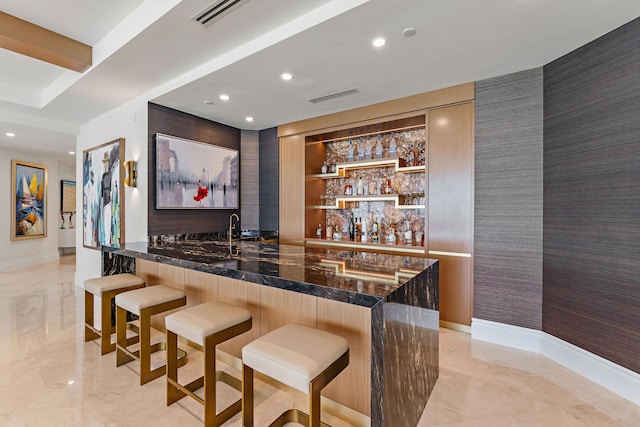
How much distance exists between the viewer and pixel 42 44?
2.72 m

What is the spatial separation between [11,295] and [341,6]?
5.84 meters

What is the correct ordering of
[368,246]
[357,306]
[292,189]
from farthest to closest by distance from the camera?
[292,189], [368,246], [357,306]

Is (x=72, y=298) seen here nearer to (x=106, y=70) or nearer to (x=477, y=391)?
(x=106, y=70)

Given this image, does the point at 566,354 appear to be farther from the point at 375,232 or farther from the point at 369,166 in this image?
the point at 369,166

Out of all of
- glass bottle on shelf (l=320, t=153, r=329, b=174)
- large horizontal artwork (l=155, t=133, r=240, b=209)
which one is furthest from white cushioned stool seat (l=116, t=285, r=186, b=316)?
glass bottle on shelf (l=320, t=153, r=329, b=174)

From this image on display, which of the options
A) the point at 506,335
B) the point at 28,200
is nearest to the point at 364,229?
the point at 506,335

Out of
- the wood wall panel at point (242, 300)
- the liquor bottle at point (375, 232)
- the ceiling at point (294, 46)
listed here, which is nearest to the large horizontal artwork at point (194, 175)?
the ceiling at point (294, 46)

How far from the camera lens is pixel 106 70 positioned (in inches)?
121

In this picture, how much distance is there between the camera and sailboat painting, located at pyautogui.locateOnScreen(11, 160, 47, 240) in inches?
249

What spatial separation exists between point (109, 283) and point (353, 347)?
2240 mm

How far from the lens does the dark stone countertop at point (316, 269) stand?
1.42 metres

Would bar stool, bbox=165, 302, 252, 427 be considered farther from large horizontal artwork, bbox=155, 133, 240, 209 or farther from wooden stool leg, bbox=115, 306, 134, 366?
large horizontal artwork, bbox=155, 133, 240, 209

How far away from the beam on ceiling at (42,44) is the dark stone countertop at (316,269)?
2.00 metres

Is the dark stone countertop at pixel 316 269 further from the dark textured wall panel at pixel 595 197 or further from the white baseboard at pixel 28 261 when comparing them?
the white baseboard at pixel 28 261
